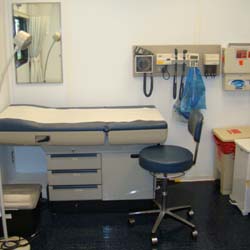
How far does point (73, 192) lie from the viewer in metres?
3.14

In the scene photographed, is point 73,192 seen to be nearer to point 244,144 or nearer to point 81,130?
point 81,130

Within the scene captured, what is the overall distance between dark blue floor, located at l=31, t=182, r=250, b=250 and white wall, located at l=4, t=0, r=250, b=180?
1.08 meters

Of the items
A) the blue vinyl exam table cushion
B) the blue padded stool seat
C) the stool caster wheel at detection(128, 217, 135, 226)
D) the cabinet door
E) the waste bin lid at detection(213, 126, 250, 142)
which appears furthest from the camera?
the waste bin lid at detection(213, 126, 250, 142)

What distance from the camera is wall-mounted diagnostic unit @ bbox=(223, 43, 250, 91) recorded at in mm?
3480

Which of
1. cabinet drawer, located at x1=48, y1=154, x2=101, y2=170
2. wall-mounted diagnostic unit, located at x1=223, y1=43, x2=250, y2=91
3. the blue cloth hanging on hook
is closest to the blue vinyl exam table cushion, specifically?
cabinet drawer, located at x1=48, y1=154, x2=101, y2=170

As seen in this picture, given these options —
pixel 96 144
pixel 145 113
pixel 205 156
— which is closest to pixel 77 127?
pixel 96 144

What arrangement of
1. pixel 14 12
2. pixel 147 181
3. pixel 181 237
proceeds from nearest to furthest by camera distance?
pixel 181 237 < pixel 147 181 < pixel 14 12

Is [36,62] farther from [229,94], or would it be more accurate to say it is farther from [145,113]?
[229,94]

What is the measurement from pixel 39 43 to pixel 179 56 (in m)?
1.31

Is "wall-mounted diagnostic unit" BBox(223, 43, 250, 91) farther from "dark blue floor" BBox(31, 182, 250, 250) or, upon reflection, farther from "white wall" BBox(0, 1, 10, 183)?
"white wall" BBox(0, 1, 10, 183)

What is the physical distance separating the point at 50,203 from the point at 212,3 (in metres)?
2.35

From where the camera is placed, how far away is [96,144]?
292cm

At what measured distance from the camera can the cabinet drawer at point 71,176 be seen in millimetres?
3094

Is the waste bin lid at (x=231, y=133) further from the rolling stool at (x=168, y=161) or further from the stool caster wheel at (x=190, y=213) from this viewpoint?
the stool caster wheel at (x=190, y=213)
